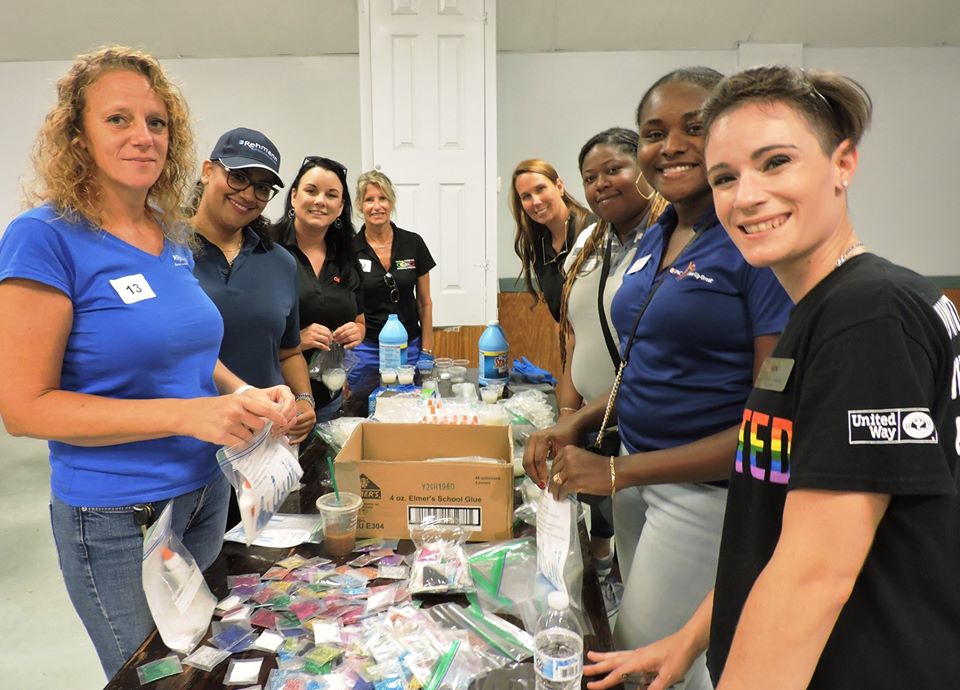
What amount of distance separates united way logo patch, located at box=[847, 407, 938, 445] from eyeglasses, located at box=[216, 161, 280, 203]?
1495 mm

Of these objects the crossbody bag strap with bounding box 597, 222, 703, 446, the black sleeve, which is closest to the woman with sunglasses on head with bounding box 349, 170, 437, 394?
the crossbody bag strap with bounding box 597, 222, 703, 446

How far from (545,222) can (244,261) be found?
1630 millimetres

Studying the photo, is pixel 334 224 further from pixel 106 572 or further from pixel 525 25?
pixel 525 25

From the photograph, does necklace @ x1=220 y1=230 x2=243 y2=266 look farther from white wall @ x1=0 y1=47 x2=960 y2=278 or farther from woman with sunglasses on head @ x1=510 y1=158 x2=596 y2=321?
white wall @ x1=0 y1=47 x2=960 y2=278

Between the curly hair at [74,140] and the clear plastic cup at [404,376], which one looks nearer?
the curly hair at [74,140]

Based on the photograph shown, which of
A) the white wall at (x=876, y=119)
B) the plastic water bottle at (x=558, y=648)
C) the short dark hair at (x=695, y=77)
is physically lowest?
the plastic water bottle at (x=558, y=648)

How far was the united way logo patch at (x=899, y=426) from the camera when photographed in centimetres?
56

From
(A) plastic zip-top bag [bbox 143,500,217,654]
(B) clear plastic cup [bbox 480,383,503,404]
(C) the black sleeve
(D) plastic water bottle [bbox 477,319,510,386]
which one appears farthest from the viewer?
(D) plastic water bottle [bbox 477,319,510,386]

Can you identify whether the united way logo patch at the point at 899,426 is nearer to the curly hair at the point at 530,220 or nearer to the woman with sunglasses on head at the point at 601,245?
the woman with sunglasses on head at the point at 601,245

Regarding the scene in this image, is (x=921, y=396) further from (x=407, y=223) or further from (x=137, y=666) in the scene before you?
(x=407, y=223)

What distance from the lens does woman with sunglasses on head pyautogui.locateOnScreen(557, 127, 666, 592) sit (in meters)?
1.79

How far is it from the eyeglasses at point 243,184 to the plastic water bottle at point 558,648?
4.16 feet

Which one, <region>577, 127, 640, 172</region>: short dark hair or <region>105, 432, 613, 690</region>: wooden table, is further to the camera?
<region>577, 127, 640, 172</region>: short dark hair

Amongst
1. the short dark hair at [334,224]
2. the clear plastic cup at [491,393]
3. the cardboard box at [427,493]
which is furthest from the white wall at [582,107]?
the cardboard box at [427,493]
